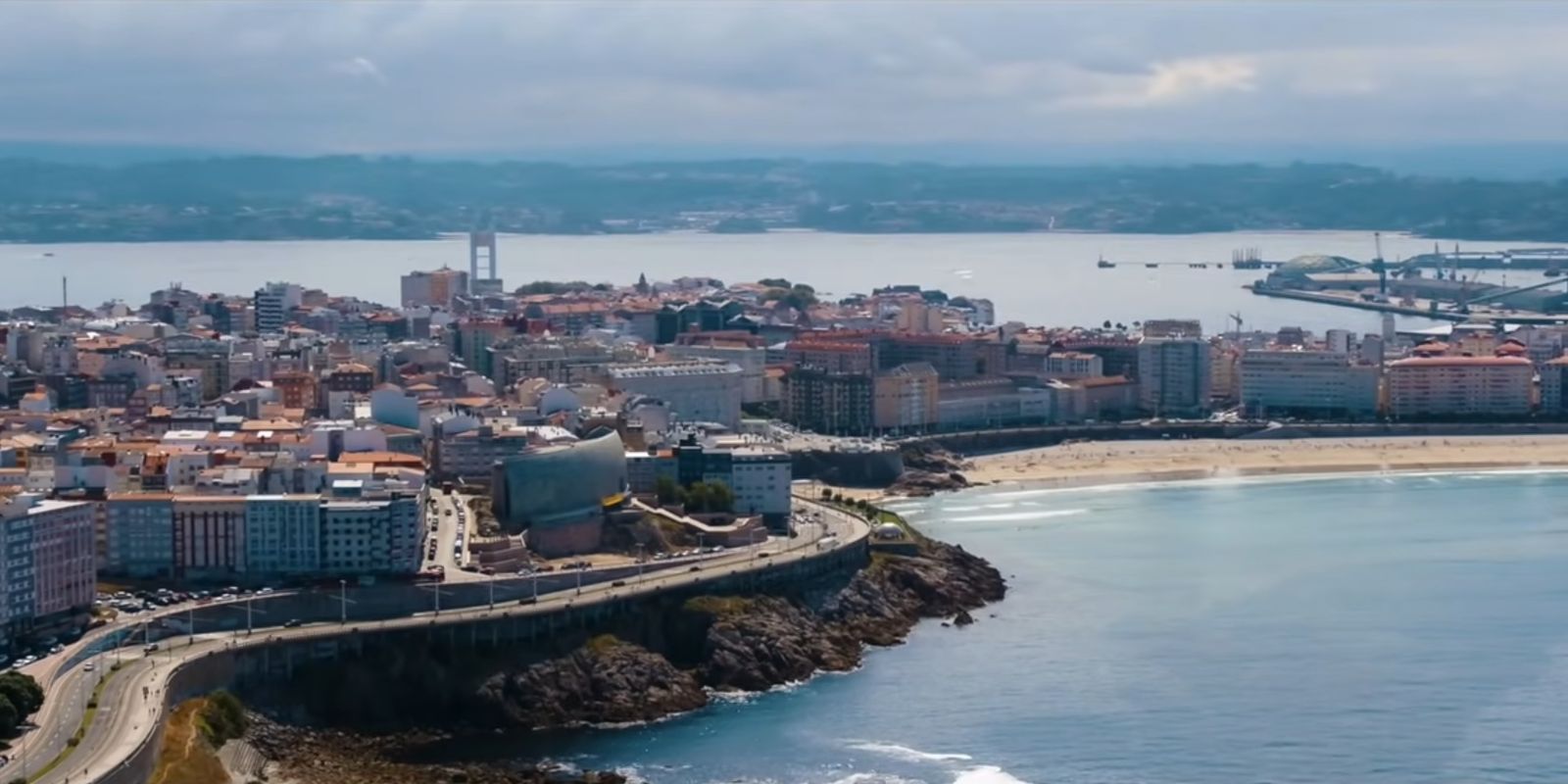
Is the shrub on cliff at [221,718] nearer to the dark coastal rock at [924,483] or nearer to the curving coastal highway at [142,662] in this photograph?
the curving coastal highway at [142,662]

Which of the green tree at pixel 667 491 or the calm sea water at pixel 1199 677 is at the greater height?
the green tree at pixel 667 491

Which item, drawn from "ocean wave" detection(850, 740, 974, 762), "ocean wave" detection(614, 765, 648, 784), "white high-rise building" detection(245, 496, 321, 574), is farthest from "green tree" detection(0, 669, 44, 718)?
"ocean wave" detection(850, 740, 974, 762)

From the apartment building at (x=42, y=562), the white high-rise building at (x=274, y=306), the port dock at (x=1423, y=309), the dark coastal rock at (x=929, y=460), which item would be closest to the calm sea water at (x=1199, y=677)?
the apartment building at (x=42, y=562)

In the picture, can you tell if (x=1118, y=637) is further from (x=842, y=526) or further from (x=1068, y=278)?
(x=1068, y=278)

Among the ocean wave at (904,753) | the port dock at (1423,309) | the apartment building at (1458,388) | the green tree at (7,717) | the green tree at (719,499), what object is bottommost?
the ocean wave at (904,753)

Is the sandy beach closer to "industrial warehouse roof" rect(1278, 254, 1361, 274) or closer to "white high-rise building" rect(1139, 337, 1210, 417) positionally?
"white high-rise building" rect(1139, 337, 1210, 417)

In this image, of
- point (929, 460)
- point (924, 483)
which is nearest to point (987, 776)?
point (924, 483)
